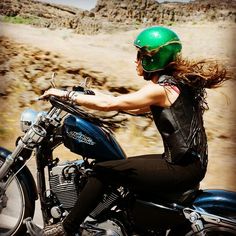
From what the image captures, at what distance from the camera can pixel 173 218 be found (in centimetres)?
284

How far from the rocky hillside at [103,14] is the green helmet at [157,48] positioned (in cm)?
642

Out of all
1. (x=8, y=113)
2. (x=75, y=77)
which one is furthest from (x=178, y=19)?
(x=8, y=113)

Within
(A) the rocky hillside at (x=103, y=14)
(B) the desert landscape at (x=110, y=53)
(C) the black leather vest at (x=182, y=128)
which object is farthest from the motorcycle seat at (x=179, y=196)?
(A) the rocky hillside at (x=103, y=14)

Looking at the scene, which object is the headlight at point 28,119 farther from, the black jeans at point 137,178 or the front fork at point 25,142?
the black jeans at point 137,178

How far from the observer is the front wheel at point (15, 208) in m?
3.34

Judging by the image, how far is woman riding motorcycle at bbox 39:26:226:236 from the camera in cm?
274

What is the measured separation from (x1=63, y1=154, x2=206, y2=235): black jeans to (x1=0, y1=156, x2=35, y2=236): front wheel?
1.58 ft

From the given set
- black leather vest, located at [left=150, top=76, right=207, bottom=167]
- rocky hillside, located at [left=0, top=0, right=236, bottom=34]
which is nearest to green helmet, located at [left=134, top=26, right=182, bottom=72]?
black leather vest, located at [left=150, top=76, right=207, bottom=167]

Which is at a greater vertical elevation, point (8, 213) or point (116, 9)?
point (116, 9)

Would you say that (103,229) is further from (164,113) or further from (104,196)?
(164,113)

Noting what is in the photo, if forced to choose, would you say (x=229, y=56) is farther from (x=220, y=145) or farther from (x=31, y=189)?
(x=31, y=189)

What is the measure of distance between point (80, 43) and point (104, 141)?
6.20m

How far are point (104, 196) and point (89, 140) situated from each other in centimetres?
34

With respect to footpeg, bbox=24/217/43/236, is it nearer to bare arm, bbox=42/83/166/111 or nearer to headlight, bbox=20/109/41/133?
headlight, bbox=20/109/41/133
